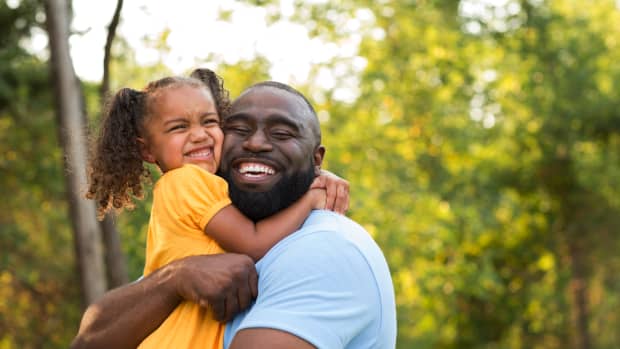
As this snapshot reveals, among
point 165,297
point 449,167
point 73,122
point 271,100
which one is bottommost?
point 449,167

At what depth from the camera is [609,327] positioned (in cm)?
2202

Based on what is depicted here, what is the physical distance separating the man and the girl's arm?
35mm

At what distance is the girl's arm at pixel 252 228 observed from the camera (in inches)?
119

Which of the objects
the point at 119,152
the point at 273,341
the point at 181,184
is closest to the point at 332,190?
the point at 181,184

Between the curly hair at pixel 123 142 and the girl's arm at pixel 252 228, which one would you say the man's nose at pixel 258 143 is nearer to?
the girl's arm at pixel 252 228

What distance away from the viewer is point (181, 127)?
3.60 metres

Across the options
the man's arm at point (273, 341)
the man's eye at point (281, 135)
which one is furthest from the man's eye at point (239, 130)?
the man's arm at point (273, 341)

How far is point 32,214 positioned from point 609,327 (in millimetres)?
13132

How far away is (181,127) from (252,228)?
0.70 metres

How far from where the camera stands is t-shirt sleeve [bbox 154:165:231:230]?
3.14m

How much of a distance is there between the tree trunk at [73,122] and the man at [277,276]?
6.11 meters

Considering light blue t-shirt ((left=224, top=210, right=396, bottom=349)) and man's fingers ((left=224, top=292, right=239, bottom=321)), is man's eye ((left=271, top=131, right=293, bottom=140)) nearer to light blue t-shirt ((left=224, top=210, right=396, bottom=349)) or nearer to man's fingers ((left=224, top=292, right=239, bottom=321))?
light blue t-shirt ((left=224, top=210, right=396, bottom=349))

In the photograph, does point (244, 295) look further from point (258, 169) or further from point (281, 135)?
point (281, 135)

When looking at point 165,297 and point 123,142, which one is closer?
point 165,297
